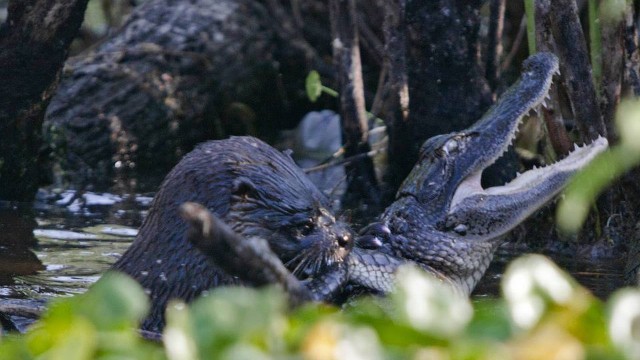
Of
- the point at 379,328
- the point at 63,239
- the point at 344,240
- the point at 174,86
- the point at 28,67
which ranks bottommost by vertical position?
the point at 63,239

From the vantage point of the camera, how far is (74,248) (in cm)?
595

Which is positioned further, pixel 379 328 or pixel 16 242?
pixel 16 242

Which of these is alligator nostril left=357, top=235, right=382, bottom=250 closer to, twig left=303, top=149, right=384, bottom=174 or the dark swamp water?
the dark swamp water

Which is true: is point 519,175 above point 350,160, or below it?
above

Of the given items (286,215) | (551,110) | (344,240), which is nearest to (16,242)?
(344,240)

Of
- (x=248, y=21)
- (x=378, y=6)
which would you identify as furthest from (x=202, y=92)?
(x=378, y=6)

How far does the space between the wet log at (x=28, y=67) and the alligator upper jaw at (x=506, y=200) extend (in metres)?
2.45

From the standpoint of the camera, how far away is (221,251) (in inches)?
86.2

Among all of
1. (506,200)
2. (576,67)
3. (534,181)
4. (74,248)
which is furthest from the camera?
(74,248)

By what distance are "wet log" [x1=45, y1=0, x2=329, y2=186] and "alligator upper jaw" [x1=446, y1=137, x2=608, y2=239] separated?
13.0 feet

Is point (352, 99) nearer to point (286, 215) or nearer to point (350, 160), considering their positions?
point (350, 160)

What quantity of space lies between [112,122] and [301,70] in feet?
5.63

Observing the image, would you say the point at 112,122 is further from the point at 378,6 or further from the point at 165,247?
the point at 165,247

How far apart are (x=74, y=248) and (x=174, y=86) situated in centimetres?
296
